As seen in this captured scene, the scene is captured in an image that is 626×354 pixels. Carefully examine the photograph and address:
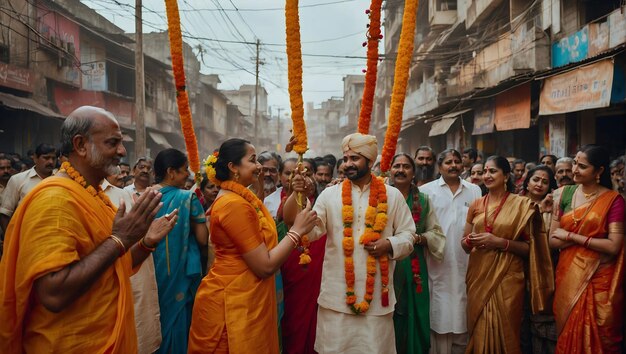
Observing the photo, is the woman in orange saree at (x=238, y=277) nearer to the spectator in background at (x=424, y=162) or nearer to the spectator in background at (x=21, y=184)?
the spectator in background at (x=424, y=162)

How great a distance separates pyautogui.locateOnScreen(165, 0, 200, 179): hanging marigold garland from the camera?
3.89 metres

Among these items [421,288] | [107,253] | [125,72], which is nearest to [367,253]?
[421,288]


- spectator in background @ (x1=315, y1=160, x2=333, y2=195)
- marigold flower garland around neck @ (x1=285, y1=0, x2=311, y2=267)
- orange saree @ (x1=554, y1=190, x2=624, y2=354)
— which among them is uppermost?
marigold flower garland around neck @ (x1=285, y1=0, x2=311, y2=267)

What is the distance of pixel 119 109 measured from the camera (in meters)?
20.2

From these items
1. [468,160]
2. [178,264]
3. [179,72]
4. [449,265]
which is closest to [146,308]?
[178,264]

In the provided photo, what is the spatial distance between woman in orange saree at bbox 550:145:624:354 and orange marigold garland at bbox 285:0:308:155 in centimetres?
251

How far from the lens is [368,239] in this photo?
10.9 ft

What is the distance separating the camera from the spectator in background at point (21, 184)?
15.9ft

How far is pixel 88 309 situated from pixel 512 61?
1368 centimetres

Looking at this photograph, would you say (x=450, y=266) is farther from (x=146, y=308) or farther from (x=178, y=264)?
(x=146, y=308)

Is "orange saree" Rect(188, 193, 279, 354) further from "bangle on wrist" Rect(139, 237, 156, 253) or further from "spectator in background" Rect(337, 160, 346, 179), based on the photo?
"spectator in background" Rect(337, 160, 346, 179)

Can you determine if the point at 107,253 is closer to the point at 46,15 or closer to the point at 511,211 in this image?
the point at 511,211

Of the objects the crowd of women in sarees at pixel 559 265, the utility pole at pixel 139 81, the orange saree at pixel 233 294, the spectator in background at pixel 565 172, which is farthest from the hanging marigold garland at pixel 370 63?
the utility pole at pixel 139 81

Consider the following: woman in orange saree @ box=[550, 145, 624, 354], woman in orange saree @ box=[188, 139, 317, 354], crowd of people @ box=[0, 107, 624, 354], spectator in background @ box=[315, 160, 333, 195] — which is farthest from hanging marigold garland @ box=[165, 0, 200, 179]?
woman in orange saree @ box=[550, 145, 624, 354]
